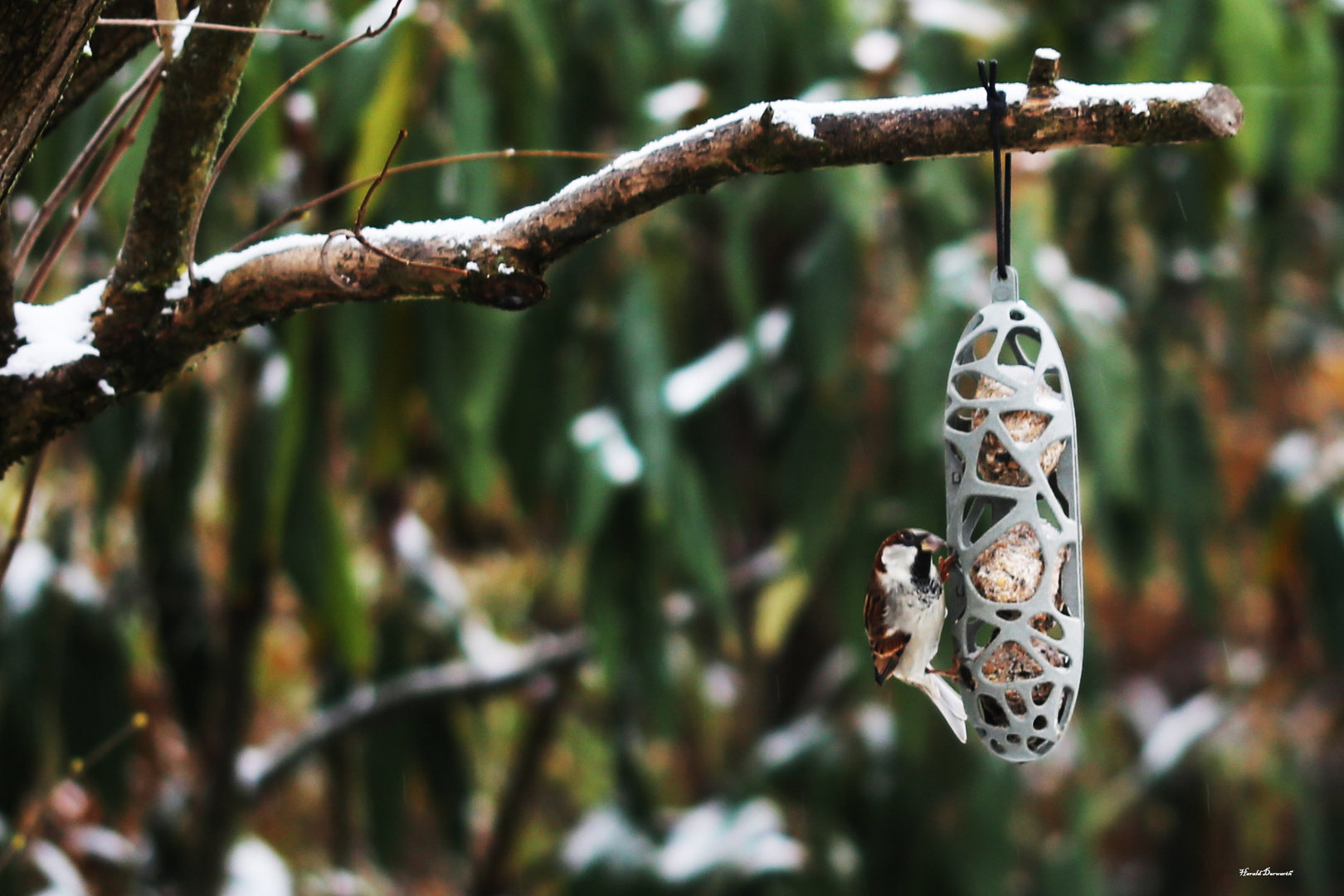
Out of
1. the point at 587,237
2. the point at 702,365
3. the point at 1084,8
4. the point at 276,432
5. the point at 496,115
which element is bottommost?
the point at 587,237

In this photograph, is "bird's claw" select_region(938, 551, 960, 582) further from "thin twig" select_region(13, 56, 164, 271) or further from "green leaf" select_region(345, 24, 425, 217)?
"green leaf" select_region(345, 24, 425, 217)

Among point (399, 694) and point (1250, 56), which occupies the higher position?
point (1250, 56)

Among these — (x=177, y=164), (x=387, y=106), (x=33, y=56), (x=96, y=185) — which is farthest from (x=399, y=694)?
(x=33, y=56)

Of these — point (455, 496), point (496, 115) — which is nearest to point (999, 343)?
point (496, 115)

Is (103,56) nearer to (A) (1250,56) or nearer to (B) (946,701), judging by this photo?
(B) (946,701)

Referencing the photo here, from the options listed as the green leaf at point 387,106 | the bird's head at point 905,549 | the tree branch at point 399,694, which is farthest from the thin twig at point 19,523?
the tree branch at point 399,694

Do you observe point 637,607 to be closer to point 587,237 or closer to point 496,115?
point 496,115
